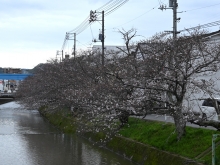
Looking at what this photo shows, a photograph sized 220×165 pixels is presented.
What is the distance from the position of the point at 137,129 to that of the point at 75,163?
3867 mm

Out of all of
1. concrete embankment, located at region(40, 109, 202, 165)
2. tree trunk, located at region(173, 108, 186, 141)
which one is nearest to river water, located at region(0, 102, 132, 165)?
concrete embankment, located at region(40, 109, 202, 165)

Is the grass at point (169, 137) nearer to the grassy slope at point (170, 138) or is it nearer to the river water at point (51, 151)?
the grassy slope at point (170, 138)

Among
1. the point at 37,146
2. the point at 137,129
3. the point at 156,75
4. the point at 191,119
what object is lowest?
the point at 37,146

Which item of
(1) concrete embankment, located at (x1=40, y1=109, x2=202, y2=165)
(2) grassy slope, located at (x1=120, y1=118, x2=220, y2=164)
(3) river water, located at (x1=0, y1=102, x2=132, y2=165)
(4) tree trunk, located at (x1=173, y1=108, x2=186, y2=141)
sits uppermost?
(4) tree trunk, located at (x1=173, y1=108, x2=186, y2=141)

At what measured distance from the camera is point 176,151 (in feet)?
42.7

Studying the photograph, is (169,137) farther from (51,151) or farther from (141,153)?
(51,151)

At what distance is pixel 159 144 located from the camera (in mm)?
14547

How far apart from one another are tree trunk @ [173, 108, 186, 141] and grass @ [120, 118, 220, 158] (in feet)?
0.62

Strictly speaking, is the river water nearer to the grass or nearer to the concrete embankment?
the concrete embankment

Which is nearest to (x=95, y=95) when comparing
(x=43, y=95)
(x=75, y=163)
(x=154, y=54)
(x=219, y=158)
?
(x=75, y=163)

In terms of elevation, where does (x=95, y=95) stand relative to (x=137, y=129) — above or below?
above

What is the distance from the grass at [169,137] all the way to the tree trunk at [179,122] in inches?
7.4

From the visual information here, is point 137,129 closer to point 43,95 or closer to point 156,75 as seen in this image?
point 156,75

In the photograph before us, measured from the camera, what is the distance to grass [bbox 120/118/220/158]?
41.5ft
